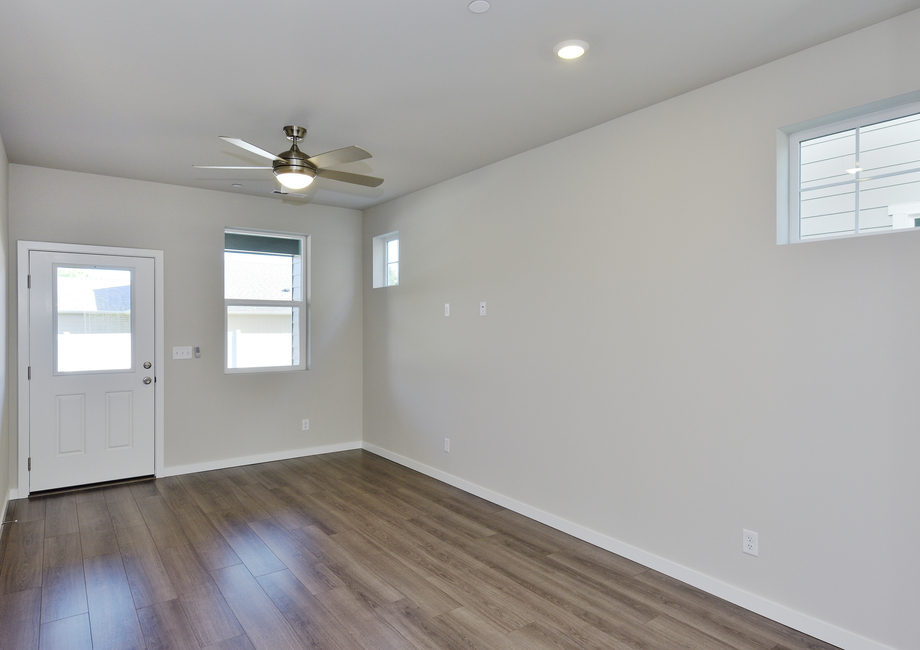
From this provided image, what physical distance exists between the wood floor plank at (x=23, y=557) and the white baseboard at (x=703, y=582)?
9.42 ft

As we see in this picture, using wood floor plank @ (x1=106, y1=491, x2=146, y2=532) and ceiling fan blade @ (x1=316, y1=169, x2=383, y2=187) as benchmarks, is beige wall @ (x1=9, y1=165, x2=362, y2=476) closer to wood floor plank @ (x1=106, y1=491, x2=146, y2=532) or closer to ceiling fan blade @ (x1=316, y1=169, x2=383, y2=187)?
wood floor plank @ (x1=106, y1=491, x2=146, y2=532)

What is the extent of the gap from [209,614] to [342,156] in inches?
95.2

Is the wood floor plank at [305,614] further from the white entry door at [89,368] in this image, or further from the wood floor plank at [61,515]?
the white entry door at [89,368]

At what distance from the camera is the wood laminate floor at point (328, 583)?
7.88 feet

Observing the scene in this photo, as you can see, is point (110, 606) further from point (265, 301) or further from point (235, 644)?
point (265, 301)

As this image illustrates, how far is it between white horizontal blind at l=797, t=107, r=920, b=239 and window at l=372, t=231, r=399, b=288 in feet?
12.9

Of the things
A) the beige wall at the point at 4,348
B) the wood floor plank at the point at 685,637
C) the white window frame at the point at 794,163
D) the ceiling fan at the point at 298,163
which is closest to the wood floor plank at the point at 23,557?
the beige wall at the point at 4,348

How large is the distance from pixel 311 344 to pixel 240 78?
3.33 meters

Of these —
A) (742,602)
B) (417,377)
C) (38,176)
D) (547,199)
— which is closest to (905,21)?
(547,199)

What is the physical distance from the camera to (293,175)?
10.7 feet

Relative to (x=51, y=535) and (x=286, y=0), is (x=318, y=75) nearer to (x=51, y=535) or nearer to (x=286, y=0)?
(x=286, y=0)

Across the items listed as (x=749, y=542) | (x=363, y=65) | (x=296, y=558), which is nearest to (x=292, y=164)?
(x=363, y=65)

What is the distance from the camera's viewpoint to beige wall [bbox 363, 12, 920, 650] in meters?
2.24

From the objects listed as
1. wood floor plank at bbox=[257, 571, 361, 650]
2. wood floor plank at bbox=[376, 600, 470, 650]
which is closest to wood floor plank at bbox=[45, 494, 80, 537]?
wood floor plank at bbox=[257, 571, 361, 650]
